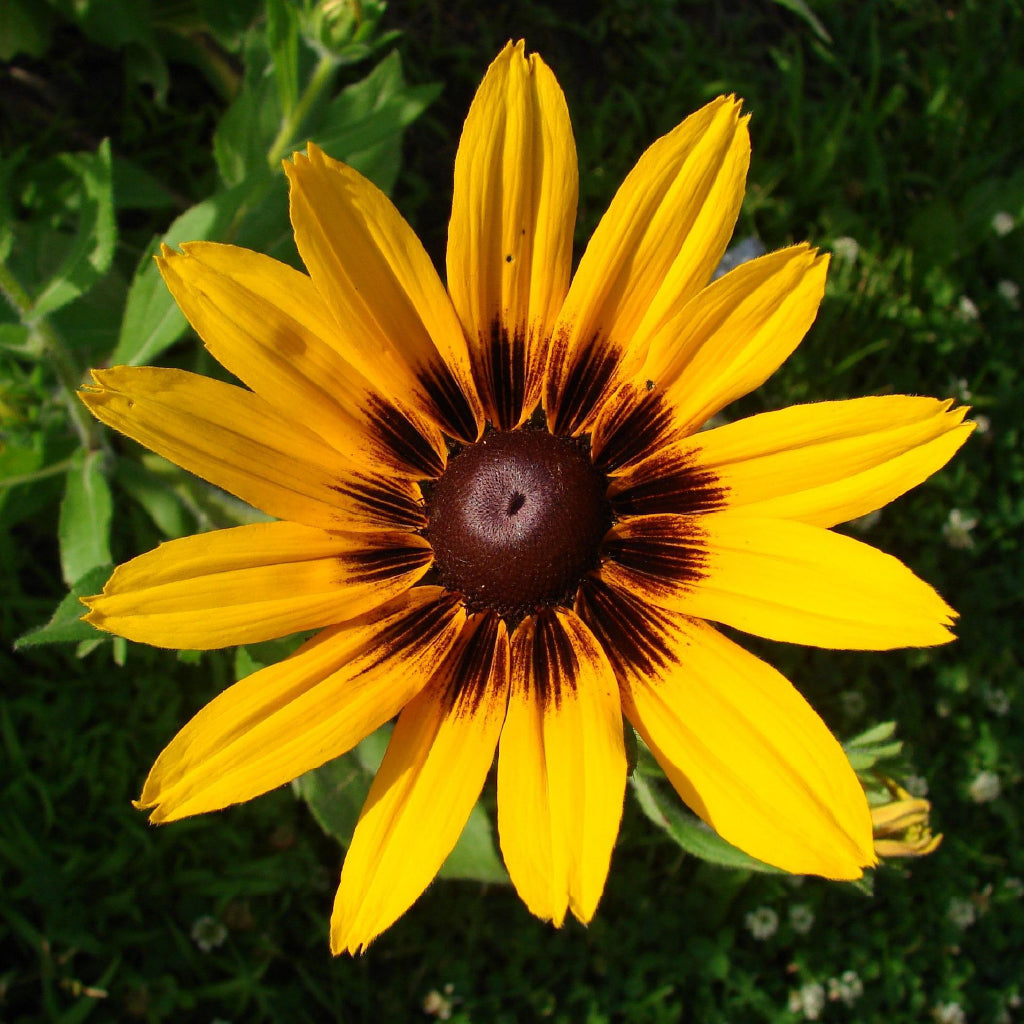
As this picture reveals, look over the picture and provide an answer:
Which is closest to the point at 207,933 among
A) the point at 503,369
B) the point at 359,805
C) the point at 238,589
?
the point at 359,805

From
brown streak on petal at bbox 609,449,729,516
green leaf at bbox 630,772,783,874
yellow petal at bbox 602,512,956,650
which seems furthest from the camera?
green leaf at bbox 630,772,783,874

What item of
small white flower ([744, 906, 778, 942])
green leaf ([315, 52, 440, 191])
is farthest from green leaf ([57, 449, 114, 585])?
small white flower ([744, 906, 778, 942])

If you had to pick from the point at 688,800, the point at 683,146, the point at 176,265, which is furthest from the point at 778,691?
the point at 176,265

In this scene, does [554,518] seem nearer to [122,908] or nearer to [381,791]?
[381,791]

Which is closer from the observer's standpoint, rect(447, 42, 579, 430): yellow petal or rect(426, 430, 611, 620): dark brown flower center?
rect(447, 42, 579, 430): yellow petal

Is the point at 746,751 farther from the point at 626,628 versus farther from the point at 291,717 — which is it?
the point at 291,717

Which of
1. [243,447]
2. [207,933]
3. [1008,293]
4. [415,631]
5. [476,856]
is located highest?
[243,447]

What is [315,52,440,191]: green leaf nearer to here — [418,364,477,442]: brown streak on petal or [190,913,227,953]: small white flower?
[418,364,477,442]: brown streak on petal
